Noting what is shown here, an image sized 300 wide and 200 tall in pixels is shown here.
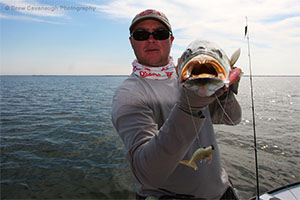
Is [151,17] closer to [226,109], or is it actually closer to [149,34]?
[149,34]

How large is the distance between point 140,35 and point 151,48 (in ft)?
0.75

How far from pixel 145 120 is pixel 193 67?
2.18ft

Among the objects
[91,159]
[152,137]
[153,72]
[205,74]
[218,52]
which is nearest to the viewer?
[205,74]

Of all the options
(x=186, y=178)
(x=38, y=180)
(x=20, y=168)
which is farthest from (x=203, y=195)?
(x=20, y=168)

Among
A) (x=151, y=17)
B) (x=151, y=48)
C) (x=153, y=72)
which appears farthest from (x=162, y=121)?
(x=151, y=17)

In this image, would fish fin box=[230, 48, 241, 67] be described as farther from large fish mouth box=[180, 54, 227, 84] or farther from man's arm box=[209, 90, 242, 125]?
large fish mouth box=[180, 54, 227, 84]

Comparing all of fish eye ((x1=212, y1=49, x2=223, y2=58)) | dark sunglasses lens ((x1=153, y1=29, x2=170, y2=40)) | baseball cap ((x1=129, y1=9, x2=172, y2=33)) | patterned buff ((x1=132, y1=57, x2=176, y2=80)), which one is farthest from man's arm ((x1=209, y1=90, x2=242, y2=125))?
baseball cap ((x1=129, y1=9, x2=172, y2=33))

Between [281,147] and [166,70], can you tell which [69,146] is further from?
[281,147]

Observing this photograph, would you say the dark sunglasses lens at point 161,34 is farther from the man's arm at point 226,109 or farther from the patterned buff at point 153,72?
the man's arm at point 226,109

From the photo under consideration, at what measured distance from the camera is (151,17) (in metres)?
2.58

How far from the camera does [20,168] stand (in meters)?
8.26

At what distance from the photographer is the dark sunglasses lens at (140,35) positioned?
263cm

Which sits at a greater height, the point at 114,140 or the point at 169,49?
the point at 169,49

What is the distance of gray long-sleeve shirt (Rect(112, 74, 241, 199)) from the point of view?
63.4 inches
